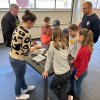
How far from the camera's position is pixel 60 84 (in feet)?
6.71

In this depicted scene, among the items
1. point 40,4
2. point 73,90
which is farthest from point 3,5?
point 73,90

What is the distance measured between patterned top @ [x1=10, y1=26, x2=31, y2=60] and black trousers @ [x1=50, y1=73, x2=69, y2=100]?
49 centimetres

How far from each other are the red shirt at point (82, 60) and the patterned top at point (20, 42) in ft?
2.16

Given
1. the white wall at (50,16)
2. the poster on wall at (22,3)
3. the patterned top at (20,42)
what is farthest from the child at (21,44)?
the white wall at (50,16)

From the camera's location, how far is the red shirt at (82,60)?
191 centimetres

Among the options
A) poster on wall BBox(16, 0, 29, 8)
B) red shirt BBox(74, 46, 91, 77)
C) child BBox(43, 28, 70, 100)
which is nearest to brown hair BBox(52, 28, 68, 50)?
child BBox(43, 28, 70, 100)

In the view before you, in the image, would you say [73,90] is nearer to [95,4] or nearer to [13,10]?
[13,10]

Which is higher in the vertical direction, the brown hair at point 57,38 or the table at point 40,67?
the brown hair at point 57,38

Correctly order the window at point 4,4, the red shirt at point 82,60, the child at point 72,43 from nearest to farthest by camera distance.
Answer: the red shirt at point 82,60 < the child at point 72,43 < the window at point 4,4

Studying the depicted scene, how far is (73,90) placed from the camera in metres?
2.48

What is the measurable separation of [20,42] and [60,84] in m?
0.76

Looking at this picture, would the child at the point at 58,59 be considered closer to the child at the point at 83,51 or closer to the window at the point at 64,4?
the child at the point at 83,51

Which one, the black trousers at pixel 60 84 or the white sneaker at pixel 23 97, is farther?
the white sneaker at pixel 23 97

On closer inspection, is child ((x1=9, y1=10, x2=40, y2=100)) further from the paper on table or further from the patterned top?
the paper on table
